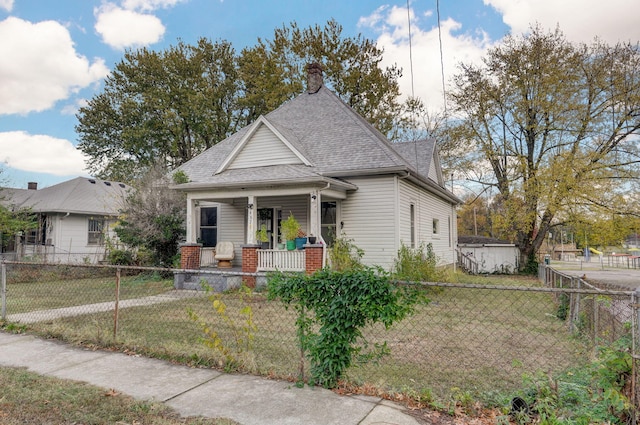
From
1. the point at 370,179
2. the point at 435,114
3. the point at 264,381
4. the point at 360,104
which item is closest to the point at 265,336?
the point at 264,381

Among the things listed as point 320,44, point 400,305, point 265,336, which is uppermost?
point 320,44

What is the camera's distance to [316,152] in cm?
1423

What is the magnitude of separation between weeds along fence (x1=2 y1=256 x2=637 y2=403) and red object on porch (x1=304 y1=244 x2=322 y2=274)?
65.8 inches

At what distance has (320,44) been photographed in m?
26.5

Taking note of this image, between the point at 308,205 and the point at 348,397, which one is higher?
the point at 308,205

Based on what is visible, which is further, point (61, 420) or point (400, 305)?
point (400, 305)

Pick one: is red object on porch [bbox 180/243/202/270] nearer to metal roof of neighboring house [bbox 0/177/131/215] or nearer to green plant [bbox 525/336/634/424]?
metal roof of neighboring house [bbox 0/177/131/215]

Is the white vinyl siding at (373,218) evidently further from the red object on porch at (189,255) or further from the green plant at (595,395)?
the green plant at (595,395)

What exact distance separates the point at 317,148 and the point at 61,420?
39.5 feet

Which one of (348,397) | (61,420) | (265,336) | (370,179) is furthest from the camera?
(370,179)

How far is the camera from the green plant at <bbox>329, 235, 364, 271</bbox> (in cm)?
1161

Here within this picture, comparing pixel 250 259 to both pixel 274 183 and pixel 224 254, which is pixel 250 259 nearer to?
pixel 224 254

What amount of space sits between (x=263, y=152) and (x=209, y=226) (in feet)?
12.8

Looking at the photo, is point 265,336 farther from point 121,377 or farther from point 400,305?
point 400,305
